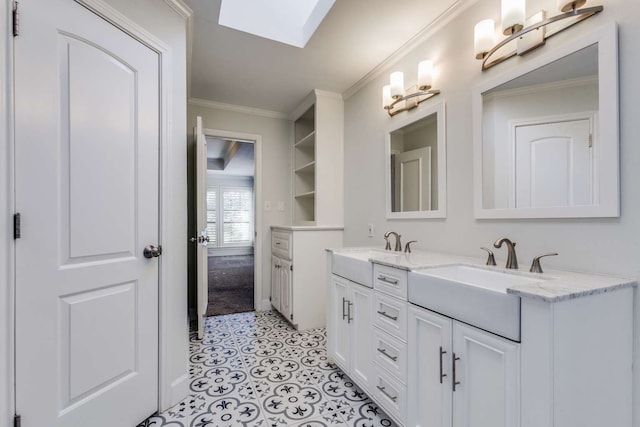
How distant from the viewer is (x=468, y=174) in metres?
1.71

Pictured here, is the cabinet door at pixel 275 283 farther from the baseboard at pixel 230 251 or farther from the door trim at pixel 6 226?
the baseboard at pixel 230 251

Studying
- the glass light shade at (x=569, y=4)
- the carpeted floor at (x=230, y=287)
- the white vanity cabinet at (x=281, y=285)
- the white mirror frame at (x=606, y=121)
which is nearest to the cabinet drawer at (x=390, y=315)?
the white mirror frame at (x=606, y=121)

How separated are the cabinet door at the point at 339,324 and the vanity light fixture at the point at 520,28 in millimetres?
1526

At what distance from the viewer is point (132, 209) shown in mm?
1494

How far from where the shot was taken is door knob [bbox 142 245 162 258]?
1.55m

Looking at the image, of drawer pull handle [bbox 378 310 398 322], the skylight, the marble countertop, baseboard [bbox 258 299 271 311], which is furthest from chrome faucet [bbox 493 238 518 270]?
baseboard [bbox 258 299 271 311]

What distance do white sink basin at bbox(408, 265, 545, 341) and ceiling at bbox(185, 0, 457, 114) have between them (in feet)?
5.11

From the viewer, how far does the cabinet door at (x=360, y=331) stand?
1.70 m

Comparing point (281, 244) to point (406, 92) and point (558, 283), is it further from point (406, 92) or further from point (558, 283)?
point (558, 283)

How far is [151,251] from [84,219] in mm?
344

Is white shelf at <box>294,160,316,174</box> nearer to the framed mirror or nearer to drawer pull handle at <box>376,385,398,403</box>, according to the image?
the framed mirror

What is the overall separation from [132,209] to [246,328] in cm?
180

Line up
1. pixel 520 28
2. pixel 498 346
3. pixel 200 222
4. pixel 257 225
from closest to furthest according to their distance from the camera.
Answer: pixel 498 346
pixel 520 28
pixel 200 222
pixel 257 225

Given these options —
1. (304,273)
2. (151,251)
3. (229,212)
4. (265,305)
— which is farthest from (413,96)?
(229,212)
